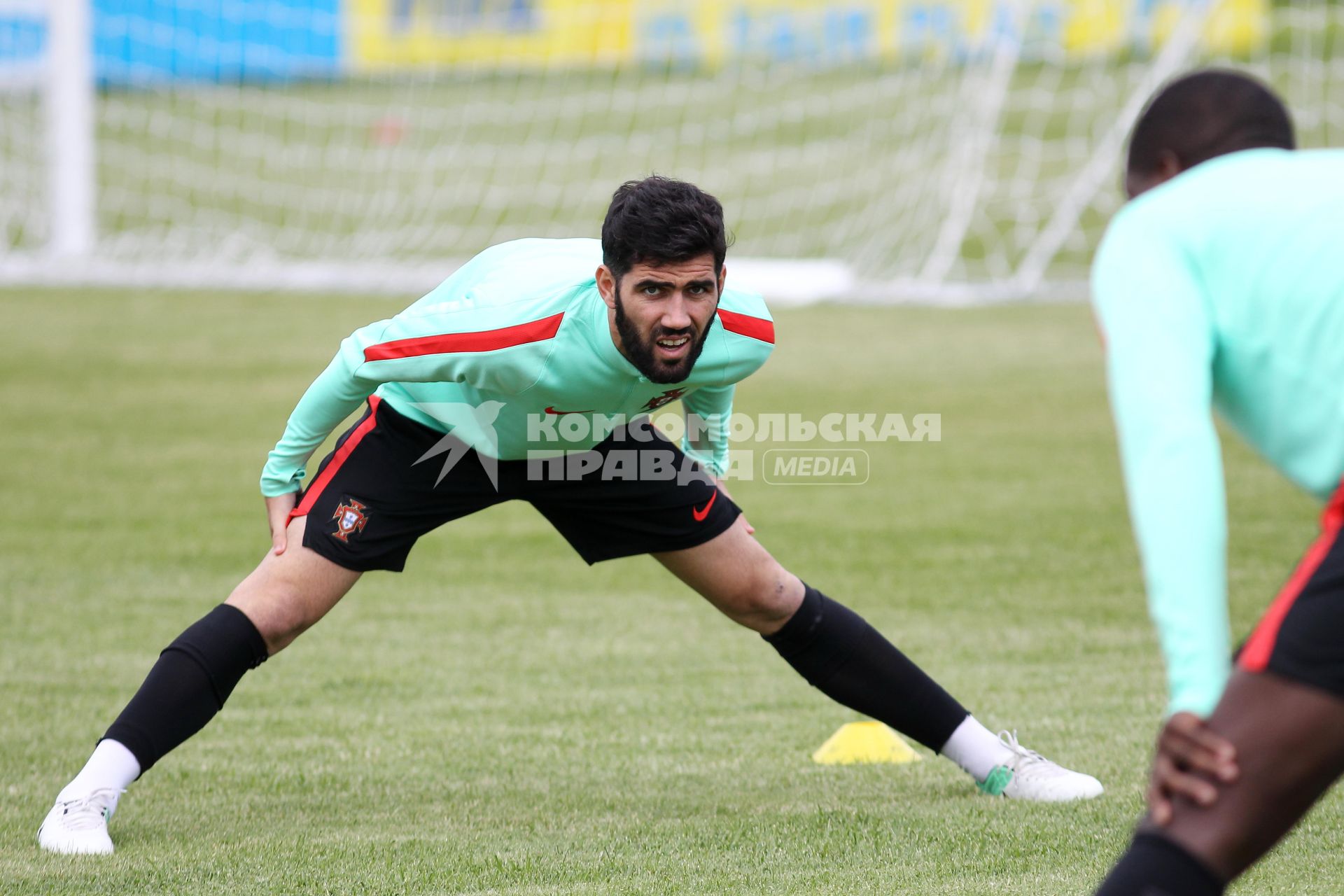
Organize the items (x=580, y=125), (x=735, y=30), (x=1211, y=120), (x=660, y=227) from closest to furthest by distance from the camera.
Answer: (x=1211, y=120) → (x=660, y=227) → (x=735, y=30) → (x=580, y=125)

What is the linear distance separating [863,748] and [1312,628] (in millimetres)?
3062

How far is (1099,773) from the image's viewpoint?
183 inches

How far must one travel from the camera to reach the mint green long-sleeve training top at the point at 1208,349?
2053 mm

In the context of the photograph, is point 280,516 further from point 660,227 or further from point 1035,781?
point 1035,781

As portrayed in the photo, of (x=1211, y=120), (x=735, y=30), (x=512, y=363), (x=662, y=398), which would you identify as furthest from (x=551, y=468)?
(x=735, y=30)

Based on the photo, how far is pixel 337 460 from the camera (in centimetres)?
432

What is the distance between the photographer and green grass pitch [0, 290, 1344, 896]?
3.93 meters

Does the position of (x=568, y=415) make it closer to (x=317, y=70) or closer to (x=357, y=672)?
(x=357, y=672)

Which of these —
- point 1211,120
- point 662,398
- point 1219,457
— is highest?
point 1211,120

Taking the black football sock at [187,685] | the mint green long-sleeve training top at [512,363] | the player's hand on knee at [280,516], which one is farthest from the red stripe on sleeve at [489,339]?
the black football sock at [187,685]

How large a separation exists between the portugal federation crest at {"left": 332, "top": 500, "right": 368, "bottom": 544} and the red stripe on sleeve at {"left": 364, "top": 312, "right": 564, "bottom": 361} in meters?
0.52

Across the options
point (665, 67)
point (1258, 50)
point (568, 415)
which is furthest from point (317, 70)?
point (568, 415)

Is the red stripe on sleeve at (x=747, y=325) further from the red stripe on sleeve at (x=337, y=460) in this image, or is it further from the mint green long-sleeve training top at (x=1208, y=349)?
the mint green long-sleeve training top at (x=1208, y=349)

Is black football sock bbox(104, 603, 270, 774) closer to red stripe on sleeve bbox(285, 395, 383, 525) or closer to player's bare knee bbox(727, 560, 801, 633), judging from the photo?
red stripe on sleeve bbox(285, 395, 383, 525)
